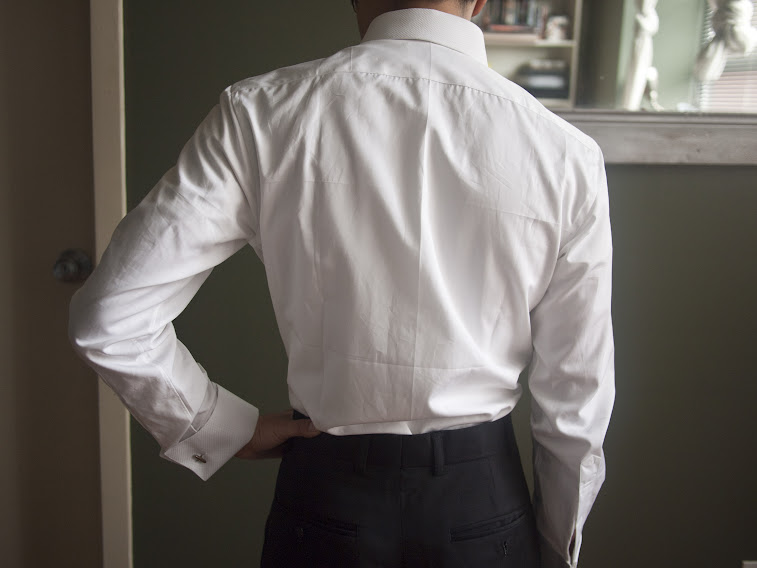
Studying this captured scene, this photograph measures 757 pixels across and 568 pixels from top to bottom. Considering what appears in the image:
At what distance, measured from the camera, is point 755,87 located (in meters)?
1.67

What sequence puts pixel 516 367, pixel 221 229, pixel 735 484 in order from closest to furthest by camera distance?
pixel 221 229, pixel 516 367, pixel 735 484

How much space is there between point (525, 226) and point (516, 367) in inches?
8.7

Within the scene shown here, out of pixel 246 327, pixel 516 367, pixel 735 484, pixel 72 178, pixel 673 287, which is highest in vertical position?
pixel 72 178

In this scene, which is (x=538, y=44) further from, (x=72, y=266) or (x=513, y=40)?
(x=72, y=266)

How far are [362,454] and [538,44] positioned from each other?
1.19 m

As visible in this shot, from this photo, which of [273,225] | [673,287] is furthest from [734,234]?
[273,225]

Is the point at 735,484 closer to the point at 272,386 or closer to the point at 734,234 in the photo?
the point at 734,234

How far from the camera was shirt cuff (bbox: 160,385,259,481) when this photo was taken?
980 mm

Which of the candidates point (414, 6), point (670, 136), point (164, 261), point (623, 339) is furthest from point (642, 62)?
point (164, 261)

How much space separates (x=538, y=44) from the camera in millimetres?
1619

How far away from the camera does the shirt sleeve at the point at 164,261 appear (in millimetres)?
778

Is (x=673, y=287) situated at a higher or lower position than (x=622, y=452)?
higher

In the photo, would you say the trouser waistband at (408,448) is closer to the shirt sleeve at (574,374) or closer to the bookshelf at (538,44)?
the shirt sleeve at (574,374)

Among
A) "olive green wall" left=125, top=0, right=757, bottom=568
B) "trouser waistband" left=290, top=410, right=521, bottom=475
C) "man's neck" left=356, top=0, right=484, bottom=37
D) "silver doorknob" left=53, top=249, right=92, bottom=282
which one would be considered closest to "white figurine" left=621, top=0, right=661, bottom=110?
"olive green wall" left=125, top=0, right=757, bottom=568
